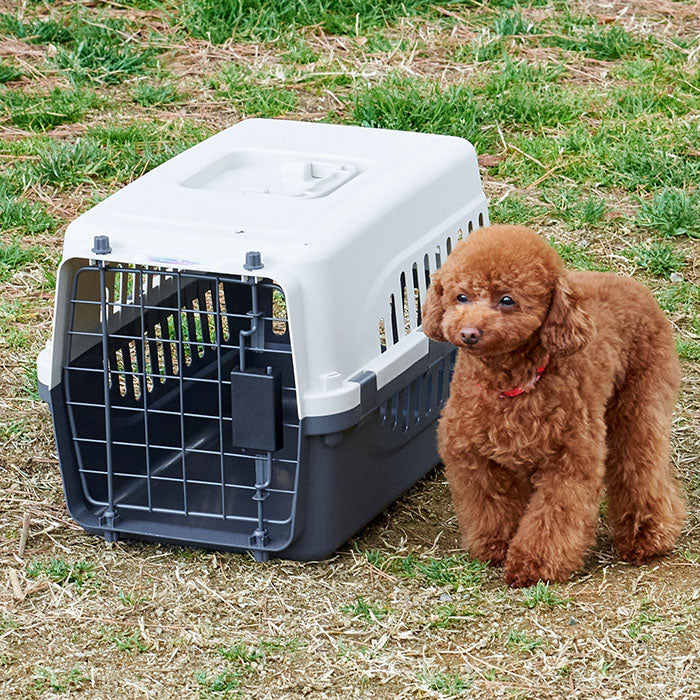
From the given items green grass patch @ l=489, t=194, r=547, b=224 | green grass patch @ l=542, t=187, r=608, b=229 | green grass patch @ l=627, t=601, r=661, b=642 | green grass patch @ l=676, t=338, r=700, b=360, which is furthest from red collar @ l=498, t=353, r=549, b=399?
green grass patch @ l=542, t=187, r=608, b=229

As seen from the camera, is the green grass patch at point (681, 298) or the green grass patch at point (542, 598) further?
the green grass patch at point (681, 298)

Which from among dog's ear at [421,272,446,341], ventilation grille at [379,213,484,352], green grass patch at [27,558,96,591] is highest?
dog's ear at [421,272,446,341]

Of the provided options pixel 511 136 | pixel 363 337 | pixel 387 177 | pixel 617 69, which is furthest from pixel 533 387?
pixel 617 69

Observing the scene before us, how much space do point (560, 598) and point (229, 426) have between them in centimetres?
121

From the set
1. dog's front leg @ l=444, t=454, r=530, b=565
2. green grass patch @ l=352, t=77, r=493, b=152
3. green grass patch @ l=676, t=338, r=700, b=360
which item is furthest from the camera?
green grass patch @ l=352, t=77, r=493, b=152

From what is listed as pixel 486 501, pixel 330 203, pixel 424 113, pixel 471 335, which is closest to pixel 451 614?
pixel 486 501

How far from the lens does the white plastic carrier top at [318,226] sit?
118 inches

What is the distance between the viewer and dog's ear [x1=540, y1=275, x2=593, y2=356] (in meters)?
2.77

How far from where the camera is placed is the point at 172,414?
3426 millimetres

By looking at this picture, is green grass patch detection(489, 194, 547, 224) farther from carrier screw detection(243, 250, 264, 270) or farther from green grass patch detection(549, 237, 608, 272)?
carrier screw detection(243, 250, 264, 270)

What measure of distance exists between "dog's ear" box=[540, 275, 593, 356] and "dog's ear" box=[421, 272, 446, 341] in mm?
233

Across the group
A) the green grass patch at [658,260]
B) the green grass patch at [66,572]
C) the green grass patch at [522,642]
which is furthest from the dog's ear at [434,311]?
the green grass patch at [658,260]

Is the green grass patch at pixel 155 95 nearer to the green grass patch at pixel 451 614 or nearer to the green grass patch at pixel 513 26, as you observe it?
the green grass patch at pixel 513 26

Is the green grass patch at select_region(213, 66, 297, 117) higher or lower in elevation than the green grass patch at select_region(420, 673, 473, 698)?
lower
